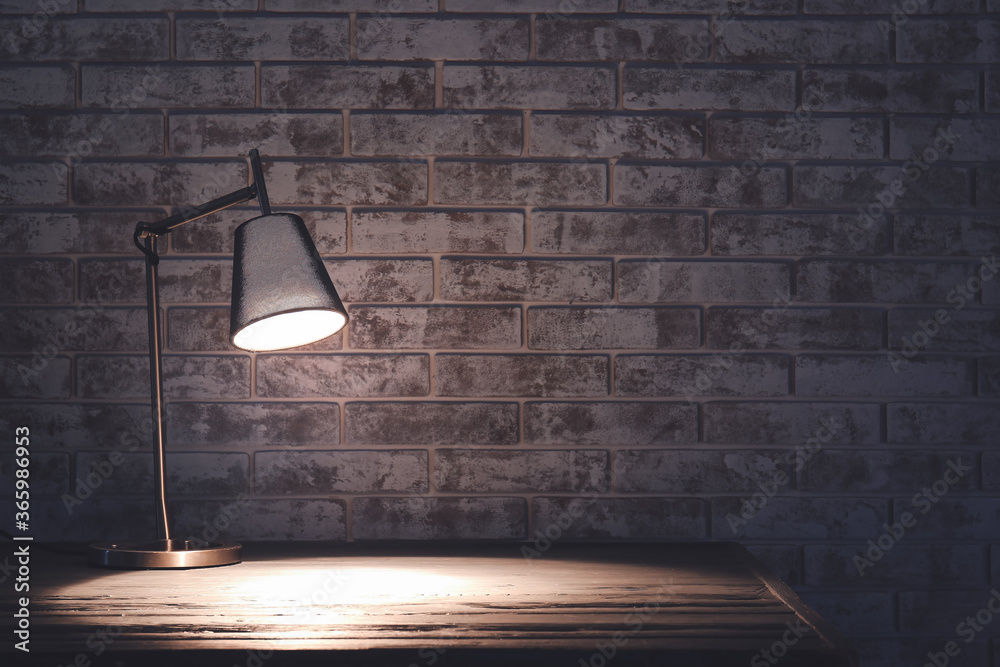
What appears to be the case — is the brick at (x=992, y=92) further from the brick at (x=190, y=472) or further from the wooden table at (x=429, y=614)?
the brick at (x=190, y=472)

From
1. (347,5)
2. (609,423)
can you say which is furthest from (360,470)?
(347,5)

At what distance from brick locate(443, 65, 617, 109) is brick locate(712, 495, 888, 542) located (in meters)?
0.95

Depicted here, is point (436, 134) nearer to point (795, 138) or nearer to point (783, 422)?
point (795, 138)

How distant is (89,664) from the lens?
2.92 ft

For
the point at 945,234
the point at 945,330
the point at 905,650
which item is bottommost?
the point at 905,650

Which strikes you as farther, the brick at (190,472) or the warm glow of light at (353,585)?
the brick at (190,472)

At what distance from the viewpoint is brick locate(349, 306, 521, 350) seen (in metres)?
1.68

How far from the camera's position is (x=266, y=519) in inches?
65.3

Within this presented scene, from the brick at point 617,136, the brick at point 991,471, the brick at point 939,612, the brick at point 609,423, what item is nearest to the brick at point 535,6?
the brick at point 617,136

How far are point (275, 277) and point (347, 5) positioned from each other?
819 millimetres

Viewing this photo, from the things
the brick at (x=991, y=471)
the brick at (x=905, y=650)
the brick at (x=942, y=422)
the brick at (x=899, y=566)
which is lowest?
the brick at (x=905, y=650)

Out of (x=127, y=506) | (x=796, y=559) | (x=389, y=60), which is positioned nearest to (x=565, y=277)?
(x=389, y=60)

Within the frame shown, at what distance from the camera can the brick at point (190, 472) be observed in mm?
1659

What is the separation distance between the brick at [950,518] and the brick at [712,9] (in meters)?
1.13
